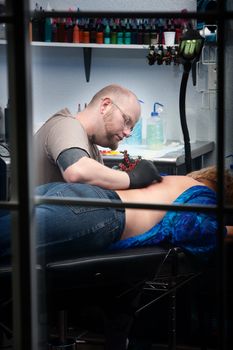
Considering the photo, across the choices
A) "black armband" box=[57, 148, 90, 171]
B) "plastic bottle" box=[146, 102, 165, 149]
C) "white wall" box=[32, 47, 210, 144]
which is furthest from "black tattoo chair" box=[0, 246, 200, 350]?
"white wall" box=[32, 47, 210, 144]

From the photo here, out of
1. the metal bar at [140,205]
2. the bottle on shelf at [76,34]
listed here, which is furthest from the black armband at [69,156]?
the bottle on shelf at [76,34]

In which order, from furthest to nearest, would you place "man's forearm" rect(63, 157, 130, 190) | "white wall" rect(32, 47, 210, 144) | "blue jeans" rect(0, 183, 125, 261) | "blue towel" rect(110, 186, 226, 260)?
1. "white wall" rect(32, 47, 210, 144)
2. "man's forearm" rect(63, 157, 130, 190)
3. "blue towel" rect(110, 186, 226, 260)
4. "blue jeans" rect(0, 183, 125, 261)

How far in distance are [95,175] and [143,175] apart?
0.20 m

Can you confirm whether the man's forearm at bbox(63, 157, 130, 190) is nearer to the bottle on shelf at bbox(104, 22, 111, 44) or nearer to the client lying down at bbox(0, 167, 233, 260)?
the client lying down at bbox(0, 167, 233, 260)

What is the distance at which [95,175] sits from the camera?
6.67 feet

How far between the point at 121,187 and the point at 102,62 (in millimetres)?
2359

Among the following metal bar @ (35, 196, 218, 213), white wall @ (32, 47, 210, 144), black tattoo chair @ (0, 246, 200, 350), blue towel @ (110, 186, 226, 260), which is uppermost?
white wall @ (32, 47, 210, 144)

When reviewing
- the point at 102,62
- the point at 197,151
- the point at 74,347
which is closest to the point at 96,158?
the point at 74,347

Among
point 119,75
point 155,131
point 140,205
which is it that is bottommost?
point 155,131

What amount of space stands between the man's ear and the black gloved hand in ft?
0.78

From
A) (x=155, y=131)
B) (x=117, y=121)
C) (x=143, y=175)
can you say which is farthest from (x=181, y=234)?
(x=155, y=131)

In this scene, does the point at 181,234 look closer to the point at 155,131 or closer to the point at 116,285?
the point at 116,285

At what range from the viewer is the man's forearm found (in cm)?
195

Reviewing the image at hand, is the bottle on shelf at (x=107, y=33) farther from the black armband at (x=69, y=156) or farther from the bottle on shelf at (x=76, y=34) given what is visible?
the black armband at (x=69, y=156)
